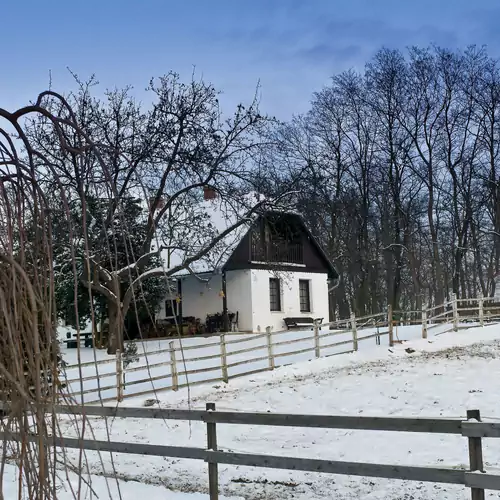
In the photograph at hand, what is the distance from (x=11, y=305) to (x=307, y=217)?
3678 centimetres

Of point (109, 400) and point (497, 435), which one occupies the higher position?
point (497, 435)

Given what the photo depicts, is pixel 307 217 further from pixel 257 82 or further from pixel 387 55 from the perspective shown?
pixel 257 82

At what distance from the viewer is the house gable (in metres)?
26.4

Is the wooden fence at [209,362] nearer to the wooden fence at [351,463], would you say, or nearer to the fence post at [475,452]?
the wooden fence at [351,463]

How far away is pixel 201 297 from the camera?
95.0 ft

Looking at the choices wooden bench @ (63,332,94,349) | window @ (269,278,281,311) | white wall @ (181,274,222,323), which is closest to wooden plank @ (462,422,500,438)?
wooden bench @ (63,332,94,349)

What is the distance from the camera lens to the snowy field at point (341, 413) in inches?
285

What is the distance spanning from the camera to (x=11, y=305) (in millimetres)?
1575

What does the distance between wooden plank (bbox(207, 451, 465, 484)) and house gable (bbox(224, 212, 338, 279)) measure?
58.8ft

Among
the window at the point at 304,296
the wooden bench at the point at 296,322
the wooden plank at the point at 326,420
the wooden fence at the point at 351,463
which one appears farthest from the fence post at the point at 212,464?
the window at the point at 304,296

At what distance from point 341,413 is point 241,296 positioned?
634 inches

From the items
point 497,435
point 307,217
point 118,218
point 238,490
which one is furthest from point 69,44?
point 307,217

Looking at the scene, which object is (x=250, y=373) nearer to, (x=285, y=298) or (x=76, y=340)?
(x=285, y=298)

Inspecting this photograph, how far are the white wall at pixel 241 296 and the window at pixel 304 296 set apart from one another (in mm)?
3956
